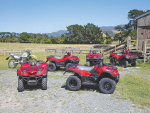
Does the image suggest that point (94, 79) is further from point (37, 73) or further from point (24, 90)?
point (24, 90)

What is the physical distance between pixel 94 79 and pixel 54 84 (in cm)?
225

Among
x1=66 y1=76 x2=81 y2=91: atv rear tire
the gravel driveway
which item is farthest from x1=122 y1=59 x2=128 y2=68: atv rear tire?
x1=66 y1=76 x2=81 y2=91: atv rear tire

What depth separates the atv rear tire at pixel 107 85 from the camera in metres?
6.65

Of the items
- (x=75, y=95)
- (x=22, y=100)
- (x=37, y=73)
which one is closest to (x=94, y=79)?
(x=75, y=95)

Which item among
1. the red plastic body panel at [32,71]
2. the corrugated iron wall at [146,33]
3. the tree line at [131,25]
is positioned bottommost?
the red plastic body panel at [32,71]

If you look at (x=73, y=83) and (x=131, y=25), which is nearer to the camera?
(x=73, y=83)

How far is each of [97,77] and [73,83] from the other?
3.55 feet

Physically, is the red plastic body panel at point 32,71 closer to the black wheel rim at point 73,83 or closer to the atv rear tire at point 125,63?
the black wheel rim at point 73,83

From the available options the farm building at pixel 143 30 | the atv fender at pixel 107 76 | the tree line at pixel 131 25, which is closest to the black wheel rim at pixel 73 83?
the atv fender at pixel 107 76

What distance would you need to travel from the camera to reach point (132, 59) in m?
13.4

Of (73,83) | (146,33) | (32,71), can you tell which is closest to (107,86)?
(73,83)

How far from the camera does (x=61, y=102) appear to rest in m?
5.84

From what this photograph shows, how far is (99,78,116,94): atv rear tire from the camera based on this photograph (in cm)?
665

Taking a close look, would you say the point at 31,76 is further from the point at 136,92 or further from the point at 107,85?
the point at 136,92
